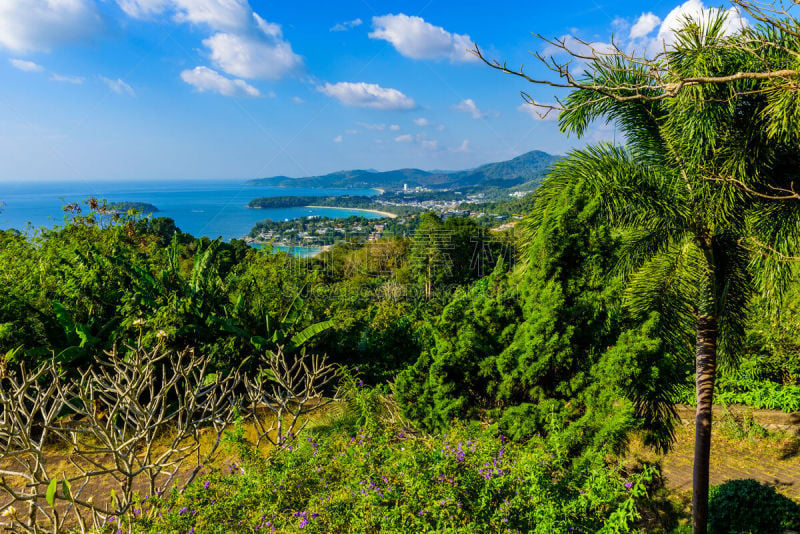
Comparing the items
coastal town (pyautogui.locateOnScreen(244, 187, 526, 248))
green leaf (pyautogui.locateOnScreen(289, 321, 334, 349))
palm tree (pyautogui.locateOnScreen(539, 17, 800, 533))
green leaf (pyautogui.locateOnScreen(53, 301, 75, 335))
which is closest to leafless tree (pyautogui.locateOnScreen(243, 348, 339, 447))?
green leaf (pyautogui.locateOnScreen(289, 321, 334, 349))

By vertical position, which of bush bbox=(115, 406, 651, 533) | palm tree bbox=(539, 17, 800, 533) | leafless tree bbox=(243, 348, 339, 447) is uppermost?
palm tree bbox=(539, 17, 800, 533)

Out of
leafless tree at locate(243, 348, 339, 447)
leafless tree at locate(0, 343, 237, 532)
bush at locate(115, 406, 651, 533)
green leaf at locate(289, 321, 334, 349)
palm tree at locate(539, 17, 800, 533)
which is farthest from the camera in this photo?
green leaf at locate(289, 321, 334, 349)

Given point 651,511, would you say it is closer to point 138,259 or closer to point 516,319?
point 516,319

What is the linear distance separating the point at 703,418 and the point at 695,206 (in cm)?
247

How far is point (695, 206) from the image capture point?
4887 millimetres

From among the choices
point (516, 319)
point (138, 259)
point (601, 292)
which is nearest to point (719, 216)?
point (601, 292)

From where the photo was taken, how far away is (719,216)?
4.75 meters

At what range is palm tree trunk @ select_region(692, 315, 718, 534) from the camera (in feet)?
16.9

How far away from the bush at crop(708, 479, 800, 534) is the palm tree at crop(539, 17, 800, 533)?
0.63 m

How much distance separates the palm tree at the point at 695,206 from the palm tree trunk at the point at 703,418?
0.01 metres

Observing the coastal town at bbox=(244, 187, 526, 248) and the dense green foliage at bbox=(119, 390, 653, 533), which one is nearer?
the dense green foliage at bbox=(119, 390, 653, 533)

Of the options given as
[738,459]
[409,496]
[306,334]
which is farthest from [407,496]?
[738,459]

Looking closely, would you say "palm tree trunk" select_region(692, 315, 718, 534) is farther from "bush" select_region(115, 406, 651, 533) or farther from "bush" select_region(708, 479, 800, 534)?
"bush" select_region(115, 406, 651, 533)

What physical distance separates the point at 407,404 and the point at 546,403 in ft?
5.72
